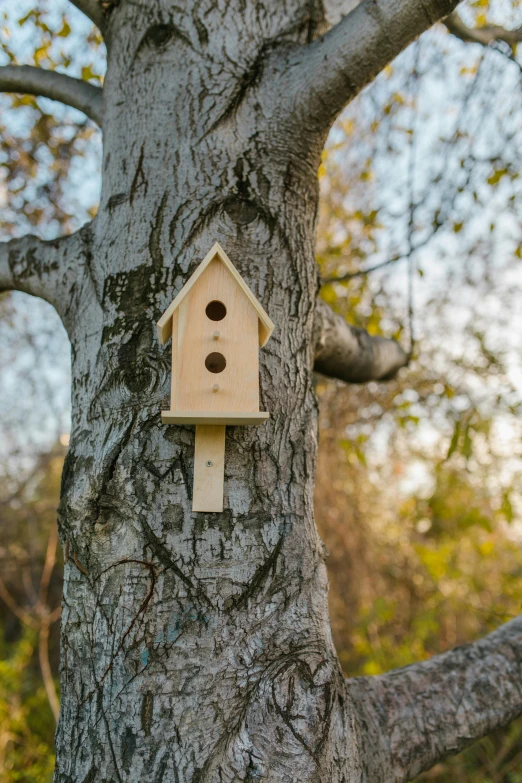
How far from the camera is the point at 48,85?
2275 millimetres

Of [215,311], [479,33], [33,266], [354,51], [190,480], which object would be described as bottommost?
[190,480]

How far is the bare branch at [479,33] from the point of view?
2604 mm

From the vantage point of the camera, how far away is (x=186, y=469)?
1.40 meters

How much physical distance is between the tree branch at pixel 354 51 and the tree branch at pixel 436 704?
167cm

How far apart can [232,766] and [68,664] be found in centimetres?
44

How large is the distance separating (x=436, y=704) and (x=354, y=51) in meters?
1.89

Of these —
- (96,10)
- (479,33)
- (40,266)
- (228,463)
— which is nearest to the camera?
(228,463)

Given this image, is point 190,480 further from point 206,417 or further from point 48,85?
point 48,85

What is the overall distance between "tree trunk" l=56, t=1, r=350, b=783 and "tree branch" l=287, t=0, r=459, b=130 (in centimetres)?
9

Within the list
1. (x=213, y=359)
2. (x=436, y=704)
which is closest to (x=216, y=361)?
(x=213, y=359)

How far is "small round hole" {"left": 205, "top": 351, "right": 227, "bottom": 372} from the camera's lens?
57.3 inches

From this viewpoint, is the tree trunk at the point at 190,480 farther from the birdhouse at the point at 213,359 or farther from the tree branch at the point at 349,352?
the tree branch at the point at 349,352

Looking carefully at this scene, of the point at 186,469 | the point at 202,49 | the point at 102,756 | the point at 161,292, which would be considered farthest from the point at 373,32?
the point at 102,756

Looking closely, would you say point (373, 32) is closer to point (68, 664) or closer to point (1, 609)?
point (68, 664)
